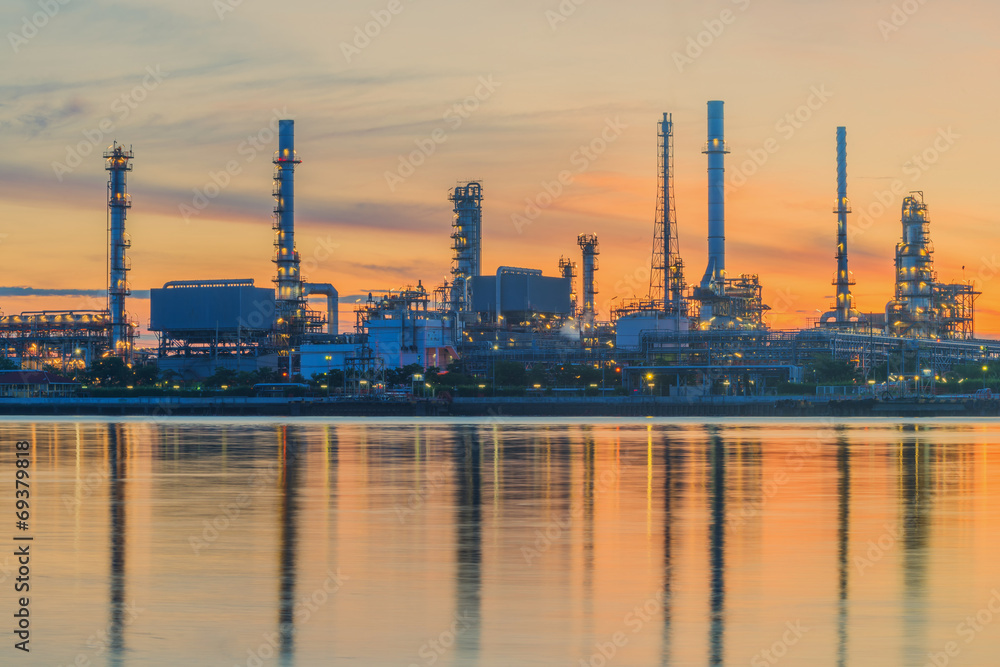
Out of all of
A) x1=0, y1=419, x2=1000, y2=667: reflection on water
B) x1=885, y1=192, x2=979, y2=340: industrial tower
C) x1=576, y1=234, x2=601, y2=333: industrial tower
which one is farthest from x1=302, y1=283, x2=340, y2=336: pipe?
x1=0, y1=419, x2=1000, y2=667: reflection on water

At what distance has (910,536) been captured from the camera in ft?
66.9

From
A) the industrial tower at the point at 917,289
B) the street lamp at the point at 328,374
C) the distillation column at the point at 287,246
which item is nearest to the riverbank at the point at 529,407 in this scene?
the street lamp at the point at 328,374

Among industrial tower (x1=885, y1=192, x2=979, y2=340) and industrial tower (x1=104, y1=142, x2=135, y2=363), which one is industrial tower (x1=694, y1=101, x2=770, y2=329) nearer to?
industrial tower (x1=885, y1=192, x2=979, y2=340)

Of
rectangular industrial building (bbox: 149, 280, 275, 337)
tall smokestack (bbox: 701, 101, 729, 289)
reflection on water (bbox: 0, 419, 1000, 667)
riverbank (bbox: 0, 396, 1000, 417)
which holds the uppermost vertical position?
tall smokestack (bbox: 701, 101, 729, 289)

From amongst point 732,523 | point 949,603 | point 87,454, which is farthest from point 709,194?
point 949,603

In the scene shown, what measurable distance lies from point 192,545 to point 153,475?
14.8 m

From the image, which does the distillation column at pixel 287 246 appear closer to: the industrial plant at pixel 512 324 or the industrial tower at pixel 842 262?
the industrial plant at pixel 512 324

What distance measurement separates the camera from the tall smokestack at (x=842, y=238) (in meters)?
123

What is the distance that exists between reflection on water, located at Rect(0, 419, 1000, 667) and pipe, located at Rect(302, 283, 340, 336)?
9469cm

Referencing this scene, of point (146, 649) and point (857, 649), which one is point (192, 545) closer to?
point (146, 649)

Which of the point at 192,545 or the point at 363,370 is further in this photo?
the point at 363,370

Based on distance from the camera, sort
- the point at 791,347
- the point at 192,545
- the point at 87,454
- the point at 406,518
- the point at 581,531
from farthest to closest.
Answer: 1. the point at 791,347
2. the point at 87,454
3. the point at 406,518
4. the point at 581,531
5. the point at 192,545

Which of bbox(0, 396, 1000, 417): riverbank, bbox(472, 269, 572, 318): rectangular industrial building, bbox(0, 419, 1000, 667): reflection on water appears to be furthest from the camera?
bbox(472, 269, 572, 318): rectangular industrial building

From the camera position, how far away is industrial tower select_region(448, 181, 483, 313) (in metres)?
125
